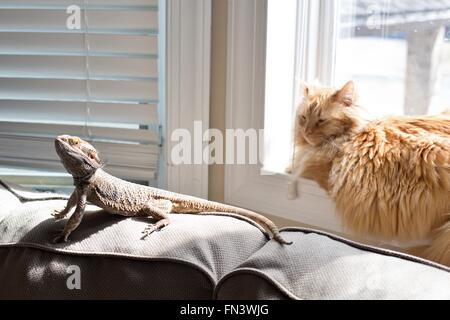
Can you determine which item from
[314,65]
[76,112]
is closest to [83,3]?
[76,112]

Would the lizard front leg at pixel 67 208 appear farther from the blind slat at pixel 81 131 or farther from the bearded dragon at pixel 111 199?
the blind slat at pixel 81 131

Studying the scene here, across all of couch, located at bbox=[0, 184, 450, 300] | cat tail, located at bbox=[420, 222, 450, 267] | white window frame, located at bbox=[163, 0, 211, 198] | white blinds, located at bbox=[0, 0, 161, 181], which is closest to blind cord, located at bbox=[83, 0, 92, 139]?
white blinds, located at bbox=[0, 0, 161, 181]

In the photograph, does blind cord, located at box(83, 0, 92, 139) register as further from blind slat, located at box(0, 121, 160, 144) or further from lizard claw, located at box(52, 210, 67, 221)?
lizard claw, located at box(52, 210, 67, 221)

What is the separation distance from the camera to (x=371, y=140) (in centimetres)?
113

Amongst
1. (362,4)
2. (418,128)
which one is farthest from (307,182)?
(362,4)

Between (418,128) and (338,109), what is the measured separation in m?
0.17

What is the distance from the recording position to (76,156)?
98cm

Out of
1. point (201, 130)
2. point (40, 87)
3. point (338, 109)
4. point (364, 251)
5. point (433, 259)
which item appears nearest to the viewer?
point (364, 251)

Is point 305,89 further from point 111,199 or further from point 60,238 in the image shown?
point 60,238

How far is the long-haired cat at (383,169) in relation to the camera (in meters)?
1.04

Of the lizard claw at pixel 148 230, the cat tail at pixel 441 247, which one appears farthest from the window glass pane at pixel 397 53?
the lizard claw at pixel 148 230

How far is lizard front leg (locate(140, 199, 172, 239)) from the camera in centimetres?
100

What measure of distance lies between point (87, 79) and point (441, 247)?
3.14 ft

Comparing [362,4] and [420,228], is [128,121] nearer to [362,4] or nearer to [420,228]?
A: [362,4]
